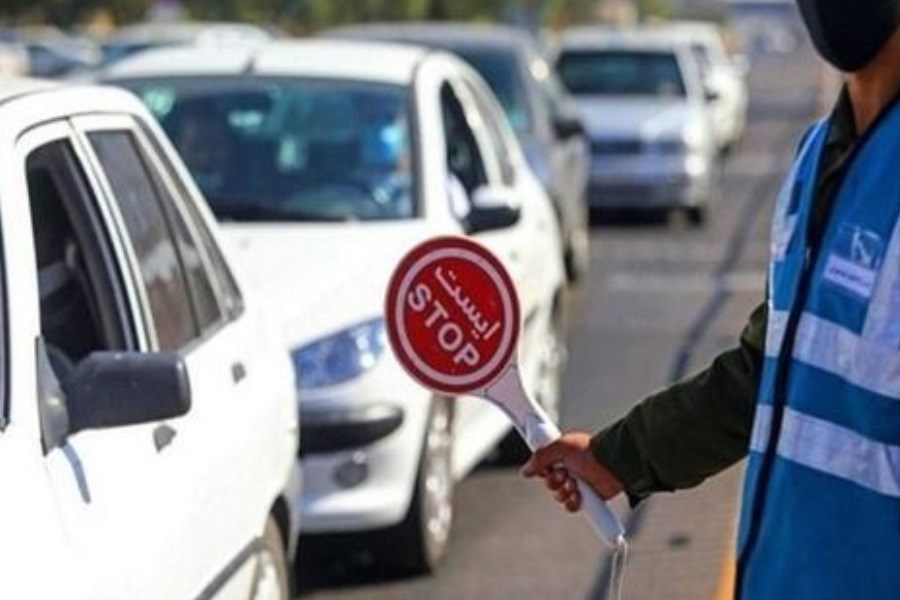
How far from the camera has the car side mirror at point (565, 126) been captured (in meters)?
14.5

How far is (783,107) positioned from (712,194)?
→ 1033 inches

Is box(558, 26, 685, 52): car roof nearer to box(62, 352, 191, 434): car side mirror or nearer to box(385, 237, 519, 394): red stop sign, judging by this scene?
A: box(62, 352, 191, 434): car side mirror

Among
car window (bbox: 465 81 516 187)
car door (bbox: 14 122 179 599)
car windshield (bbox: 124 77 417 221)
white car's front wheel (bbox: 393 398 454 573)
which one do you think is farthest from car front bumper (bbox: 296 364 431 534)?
car window (bbox: 465 81 516 187)

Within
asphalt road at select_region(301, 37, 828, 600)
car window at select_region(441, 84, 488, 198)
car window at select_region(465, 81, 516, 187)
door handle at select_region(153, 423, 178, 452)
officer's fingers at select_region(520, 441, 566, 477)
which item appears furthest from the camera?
car window at select_region(465, 81, 516, 187)

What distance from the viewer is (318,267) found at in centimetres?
790

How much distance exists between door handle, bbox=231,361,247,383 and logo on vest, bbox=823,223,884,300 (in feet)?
8.23

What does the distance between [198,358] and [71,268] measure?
34 cm

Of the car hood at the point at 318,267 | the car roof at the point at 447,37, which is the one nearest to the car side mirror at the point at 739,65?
the car roof at the point at 447,37

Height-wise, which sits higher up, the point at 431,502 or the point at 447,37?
the point at 447,37

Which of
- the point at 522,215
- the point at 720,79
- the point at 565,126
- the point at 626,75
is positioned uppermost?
the point at 522,215

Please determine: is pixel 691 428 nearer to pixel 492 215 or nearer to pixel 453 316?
pixel 453 316

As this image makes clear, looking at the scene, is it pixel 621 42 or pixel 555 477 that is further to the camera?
pixel 621 42

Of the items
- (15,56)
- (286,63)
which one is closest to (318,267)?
(286,63)

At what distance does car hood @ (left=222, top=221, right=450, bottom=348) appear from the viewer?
24.8 ft
